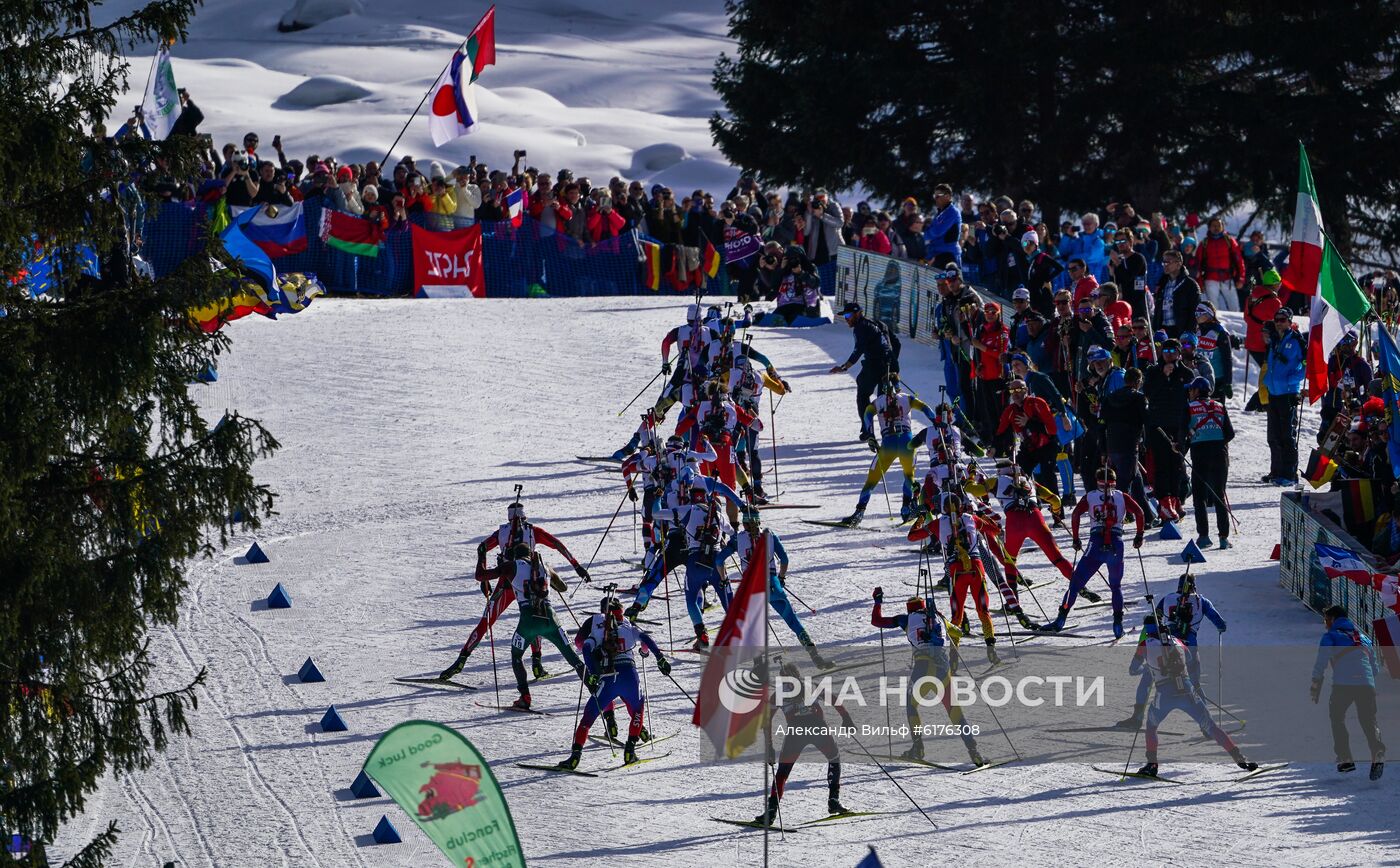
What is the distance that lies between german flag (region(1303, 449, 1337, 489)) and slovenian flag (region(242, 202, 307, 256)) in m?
15.8

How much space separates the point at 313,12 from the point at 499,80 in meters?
11.9

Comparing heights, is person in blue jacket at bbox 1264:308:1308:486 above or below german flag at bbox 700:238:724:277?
below

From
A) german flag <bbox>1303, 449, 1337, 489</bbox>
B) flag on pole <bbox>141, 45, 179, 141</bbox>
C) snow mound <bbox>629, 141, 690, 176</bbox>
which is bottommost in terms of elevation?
german flag <bbox>1303, 449, 1337, 489</bbox>

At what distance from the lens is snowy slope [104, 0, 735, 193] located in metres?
64.4

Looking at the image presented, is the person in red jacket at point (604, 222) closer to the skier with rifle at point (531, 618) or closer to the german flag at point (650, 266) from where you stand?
the german flag at point (650, 266)

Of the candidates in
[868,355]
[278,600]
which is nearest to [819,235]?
[868,355]

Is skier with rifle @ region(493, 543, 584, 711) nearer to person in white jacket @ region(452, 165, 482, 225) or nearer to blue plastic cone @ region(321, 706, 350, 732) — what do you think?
blue plastic cone @ region(321, 706, 350, 732)

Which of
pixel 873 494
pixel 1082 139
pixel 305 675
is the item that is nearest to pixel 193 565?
pixel 305 675

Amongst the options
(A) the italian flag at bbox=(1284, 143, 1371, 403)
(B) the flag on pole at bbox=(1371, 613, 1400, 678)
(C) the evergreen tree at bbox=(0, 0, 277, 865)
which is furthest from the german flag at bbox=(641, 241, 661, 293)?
(C) the evergreen tree at bbox=(0, 0, 277, 865)

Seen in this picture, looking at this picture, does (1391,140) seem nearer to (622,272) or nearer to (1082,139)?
(1082,139)

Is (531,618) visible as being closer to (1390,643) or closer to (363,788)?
(363,788)

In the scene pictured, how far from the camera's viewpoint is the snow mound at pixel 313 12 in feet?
269

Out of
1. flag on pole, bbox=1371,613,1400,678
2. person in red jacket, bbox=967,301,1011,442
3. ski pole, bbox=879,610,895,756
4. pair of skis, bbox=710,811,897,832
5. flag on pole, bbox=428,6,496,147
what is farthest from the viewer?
flag on pole, bbox=428,6,496,147

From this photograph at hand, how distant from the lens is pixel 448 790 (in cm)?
984
